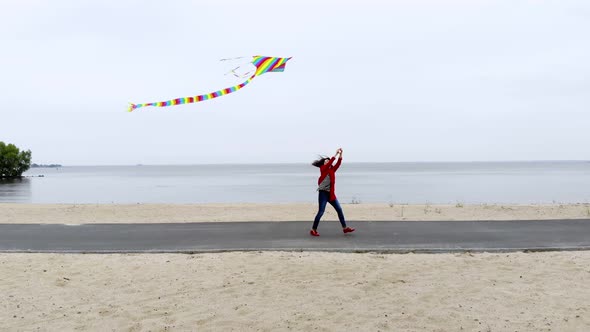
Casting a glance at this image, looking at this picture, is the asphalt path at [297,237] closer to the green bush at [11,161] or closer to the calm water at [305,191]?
the calm water at [305,191]

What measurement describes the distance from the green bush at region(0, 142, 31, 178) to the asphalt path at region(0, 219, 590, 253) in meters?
81.6

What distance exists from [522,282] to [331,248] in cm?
309

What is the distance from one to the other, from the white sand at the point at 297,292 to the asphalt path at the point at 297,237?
2.18 ft

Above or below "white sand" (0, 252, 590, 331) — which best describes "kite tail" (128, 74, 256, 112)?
above

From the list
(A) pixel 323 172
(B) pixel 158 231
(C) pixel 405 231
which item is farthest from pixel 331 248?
(B) pixel 158 231

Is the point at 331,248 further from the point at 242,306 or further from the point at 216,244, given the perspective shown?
the point at 242,306

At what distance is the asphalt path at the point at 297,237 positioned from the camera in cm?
862

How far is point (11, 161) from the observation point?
274ft

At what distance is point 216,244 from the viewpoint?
9.08 meters

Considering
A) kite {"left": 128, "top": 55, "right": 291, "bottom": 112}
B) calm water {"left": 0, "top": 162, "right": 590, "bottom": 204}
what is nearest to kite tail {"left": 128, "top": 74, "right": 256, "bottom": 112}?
kite {"left": 128, "top": 55, "right": 291, "bottom": 112}

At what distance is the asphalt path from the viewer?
8617 millimetres

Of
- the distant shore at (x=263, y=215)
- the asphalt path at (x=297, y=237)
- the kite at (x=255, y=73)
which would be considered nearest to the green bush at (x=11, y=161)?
the distant shore at (x=263, y=215)

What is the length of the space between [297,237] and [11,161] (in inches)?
3443

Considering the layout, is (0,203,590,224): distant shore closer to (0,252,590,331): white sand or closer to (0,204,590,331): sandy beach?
(0,204,590,331): sandy beach
